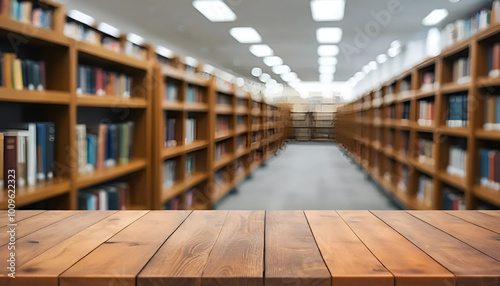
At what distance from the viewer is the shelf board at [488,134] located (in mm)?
2266

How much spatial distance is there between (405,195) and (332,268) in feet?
12.0

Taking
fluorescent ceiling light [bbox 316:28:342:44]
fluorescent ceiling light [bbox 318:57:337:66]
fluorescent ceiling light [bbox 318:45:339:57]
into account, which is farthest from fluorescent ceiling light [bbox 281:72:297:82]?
fluorescent ceiling light [bbox 316:28:342:44]

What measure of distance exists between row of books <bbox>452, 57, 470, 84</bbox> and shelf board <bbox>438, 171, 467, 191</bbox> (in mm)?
729

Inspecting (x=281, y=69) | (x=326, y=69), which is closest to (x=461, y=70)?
(x=281, y=69)

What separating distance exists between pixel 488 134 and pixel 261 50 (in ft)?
A: 23.1

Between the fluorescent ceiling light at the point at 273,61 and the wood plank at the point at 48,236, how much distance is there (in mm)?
9135

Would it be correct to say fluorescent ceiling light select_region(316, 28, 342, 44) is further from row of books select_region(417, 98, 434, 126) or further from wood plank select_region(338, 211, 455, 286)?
wood plank select_region(338, 211, 455, 286)

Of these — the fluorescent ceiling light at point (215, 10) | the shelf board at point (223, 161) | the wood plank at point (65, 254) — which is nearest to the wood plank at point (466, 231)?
the wood plank at point (65, 254)

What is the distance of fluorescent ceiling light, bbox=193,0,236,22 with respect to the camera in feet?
17.8

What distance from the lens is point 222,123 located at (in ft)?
17.2

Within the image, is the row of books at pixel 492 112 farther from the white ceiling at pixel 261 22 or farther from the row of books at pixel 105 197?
the white ceiling at pixel 261 22

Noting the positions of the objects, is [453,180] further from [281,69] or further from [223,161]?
[281,69]

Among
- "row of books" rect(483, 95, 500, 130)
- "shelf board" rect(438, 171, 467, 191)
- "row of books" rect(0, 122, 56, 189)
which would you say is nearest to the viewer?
"row of books" rect(0, 122, 56, 189)

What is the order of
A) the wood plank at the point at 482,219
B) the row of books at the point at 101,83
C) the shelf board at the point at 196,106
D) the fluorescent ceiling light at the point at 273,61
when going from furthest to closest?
1. the fluorescent ceiling light at the point at 273,61
2. the shelf board at the point at 196,106
3. the row of books at the point at 101,83
4. the wood plank at the point at 482,219
